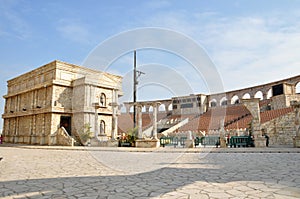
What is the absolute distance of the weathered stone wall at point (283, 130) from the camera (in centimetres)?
1733

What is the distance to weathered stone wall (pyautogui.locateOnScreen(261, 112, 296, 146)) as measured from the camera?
682 inches

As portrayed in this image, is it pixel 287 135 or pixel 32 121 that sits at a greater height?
pixel 32 121

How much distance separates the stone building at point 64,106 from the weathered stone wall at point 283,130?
1344cm

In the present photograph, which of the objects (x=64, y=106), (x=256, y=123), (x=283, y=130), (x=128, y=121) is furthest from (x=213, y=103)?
(x=256, y=123)

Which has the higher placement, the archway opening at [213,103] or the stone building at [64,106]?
the archway opening at [213,103]

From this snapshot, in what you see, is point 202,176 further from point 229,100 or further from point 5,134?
point 229,100

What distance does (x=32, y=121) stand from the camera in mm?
25453

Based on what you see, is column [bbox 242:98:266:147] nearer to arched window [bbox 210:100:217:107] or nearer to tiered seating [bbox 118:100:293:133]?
tiered seating [bbox 118:100:293:133]

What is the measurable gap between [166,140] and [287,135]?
9459 millimetres

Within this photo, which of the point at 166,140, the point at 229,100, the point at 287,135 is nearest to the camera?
the point at 287,135

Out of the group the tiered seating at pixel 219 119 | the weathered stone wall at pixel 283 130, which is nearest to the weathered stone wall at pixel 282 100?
the tiered seating at pixel 219 119

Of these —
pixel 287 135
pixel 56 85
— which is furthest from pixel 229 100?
pixel 56 85

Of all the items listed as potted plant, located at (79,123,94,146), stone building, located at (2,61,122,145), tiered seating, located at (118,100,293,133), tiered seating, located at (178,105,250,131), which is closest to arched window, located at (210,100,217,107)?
tiered seating, located at (118,100,293,133)

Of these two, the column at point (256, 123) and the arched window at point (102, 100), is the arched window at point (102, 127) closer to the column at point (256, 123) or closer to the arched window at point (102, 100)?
the arched window at point (102, 100)
